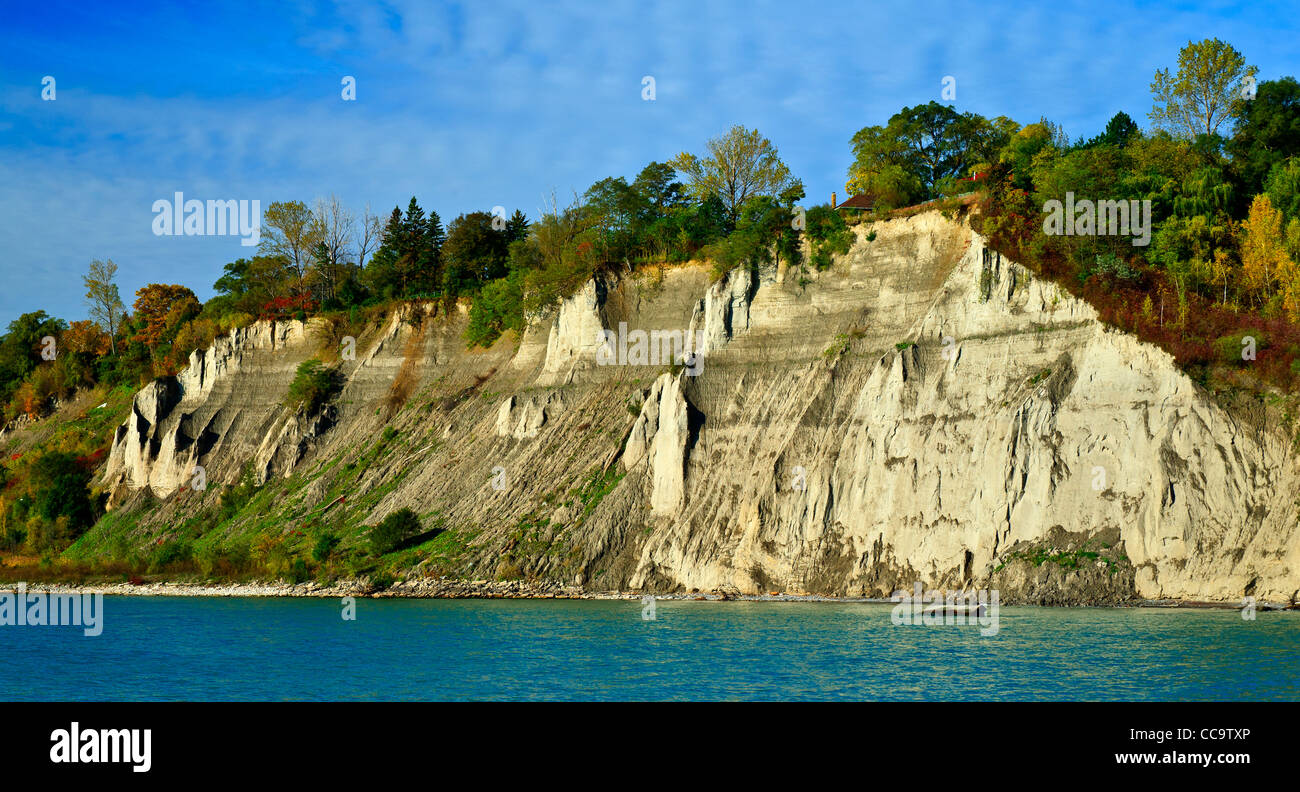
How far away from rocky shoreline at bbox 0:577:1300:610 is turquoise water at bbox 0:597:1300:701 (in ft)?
4.55

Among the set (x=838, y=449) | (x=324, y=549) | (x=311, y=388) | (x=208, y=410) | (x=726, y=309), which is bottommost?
(x=324, y=549)

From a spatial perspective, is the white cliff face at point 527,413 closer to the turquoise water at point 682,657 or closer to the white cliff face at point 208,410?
the turquoise water at point 682,657

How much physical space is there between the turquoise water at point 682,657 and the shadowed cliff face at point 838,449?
2908mm

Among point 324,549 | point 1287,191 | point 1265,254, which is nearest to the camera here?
point 1265,254

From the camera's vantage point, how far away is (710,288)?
5488cm

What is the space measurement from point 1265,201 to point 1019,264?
33.4 ft

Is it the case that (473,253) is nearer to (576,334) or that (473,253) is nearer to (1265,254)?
(576,334)

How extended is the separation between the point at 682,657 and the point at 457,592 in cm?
2256

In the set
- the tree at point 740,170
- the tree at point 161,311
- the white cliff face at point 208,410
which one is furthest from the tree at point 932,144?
the tree at point 161,311

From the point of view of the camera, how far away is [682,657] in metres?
29.4

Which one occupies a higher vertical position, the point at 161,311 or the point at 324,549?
the point at 161,311

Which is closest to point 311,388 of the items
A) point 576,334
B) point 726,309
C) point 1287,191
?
point 576,334

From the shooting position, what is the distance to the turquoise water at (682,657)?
80.3 ft
